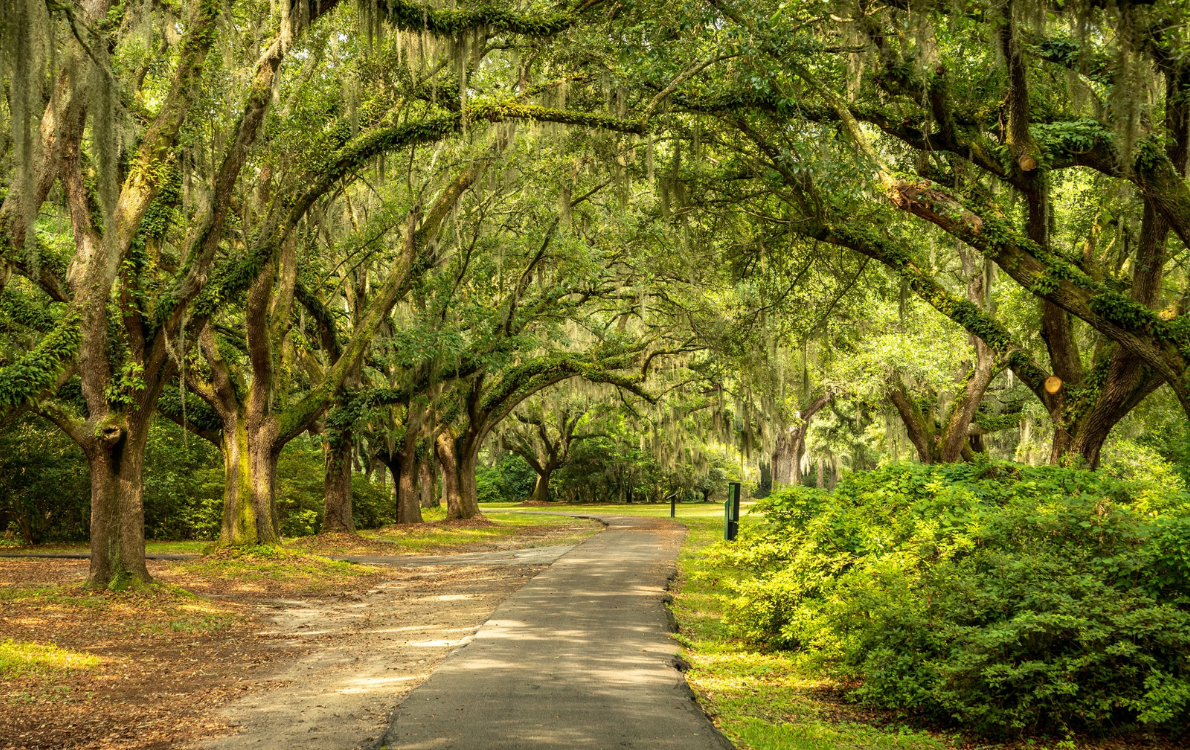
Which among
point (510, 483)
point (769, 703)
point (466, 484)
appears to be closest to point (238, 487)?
point (769, 703)

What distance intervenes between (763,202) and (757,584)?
27.7ft

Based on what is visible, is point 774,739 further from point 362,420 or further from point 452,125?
point 362,420

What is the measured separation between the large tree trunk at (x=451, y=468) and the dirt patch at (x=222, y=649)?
560 inches

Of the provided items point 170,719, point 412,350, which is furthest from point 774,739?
point 412,350

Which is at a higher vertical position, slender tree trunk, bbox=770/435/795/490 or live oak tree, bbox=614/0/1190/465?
live oak tree, bbox=614/0/1190/465

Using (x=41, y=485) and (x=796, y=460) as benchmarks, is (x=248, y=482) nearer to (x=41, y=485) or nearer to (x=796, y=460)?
(x=41, y=485)

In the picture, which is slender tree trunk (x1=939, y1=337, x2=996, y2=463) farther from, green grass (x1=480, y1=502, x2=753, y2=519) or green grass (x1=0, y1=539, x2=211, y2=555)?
green grass (x1=0, y1=539, x2=211, y2=555)

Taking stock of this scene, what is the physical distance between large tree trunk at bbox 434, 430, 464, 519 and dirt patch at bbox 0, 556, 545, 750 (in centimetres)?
1422

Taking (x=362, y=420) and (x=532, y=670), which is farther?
(x=362, y=420)

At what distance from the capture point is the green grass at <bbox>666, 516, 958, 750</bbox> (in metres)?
5.30

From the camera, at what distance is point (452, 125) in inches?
504

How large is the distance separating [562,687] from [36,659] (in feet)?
15.4

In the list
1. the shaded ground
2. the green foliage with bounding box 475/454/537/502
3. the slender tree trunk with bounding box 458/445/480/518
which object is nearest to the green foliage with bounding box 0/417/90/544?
the shaded ground

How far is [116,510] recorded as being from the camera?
10852mm
